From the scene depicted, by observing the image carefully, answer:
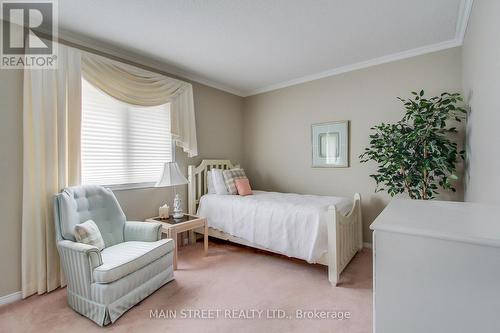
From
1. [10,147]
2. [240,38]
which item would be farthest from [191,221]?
[240,38]

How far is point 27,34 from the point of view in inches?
86.6

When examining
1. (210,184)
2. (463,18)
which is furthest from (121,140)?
(463,18)

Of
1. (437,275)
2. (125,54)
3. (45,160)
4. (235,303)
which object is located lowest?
(235,303)

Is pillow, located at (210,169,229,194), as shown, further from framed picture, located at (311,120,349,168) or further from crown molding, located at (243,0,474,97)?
crown molding, located at (243,0,474,97)

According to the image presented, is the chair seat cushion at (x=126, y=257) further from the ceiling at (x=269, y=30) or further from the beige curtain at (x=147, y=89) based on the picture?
the ceiling at (x=269, y=30)

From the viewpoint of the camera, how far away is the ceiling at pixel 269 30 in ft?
6.79

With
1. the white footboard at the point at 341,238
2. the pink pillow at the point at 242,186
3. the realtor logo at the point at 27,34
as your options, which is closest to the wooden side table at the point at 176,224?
the pink pillow at the point at 242,186

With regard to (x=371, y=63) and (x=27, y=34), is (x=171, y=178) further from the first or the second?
(x=371, y=63)

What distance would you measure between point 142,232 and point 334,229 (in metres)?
1.90

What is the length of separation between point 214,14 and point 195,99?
1732 mm

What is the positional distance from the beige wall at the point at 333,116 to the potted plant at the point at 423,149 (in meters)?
0.44

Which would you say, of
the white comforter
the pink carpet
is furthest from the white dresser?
the white comforter

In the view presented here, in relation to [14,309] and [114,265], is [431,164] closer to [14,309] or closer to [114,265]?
[114,265]

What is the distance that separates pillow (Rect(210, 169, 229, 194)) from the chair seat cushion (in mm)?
1245
